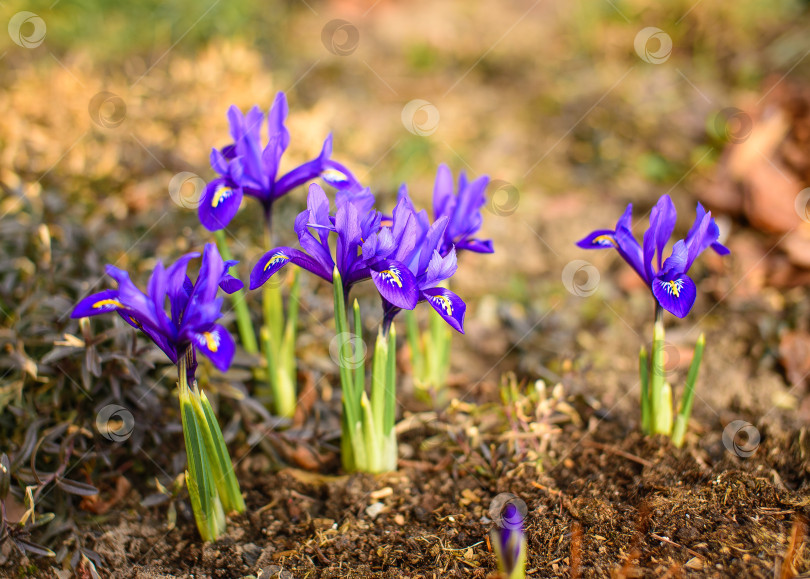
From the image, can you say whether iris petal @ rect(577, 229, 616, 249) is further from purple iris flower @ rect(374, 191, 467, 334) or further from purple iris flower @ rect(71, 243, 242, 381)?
purple iris flower @ rect(71, 243, 242, 381)

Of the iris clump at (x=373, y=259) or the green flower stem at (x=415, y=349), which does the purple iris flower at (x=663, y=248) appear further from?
the green flower stem at (x=415, y=349)

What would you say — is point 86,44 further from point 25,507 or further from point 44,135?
point 25,507

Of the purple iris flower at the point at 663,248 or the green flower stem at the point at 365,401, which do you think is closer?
the purple iris flower at the point at 663,248

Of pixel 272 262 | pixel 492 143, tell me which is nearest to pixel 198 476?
pixel 272 262

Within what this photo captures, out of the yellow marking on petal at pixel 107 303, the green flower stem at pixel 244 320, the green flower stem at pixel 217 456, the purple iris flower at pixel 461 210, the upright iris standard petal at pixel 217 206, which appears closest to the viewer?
the yellow marking on petal at pixel 107 303

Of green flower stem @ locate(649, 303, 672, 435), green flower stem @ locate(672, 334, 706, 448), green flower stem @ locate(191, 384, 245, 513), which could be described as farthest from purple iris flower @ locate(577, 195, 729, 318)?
green flower stem @ locate(191, 384, 245, 513)

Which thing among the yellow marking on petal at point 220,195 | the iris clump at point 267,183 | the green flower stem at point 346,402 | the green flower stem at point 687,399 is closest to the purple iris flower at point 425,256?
the green flower stem at point 346,402
